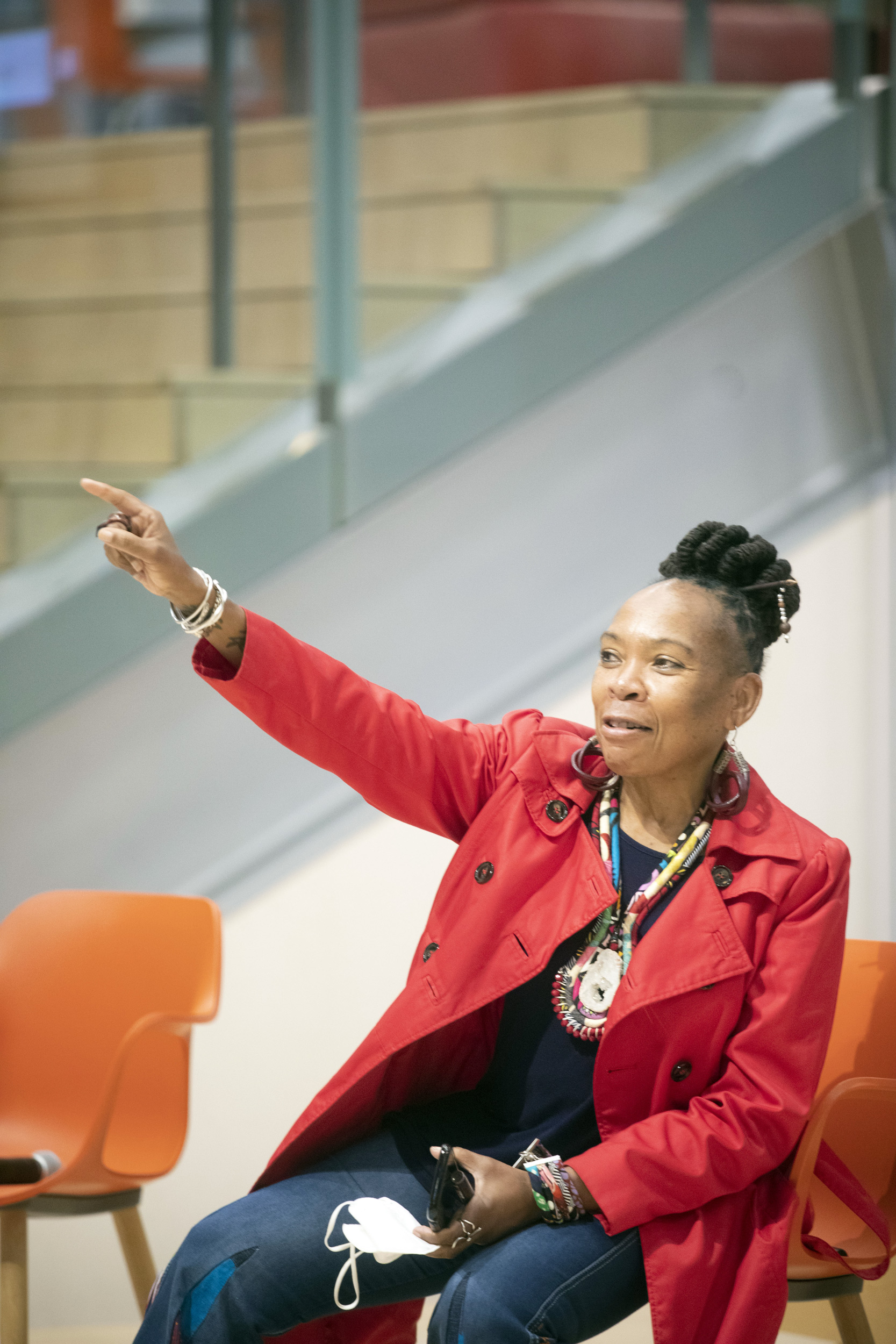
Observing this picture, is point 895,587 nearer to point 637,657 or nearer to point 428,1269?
point 637,657

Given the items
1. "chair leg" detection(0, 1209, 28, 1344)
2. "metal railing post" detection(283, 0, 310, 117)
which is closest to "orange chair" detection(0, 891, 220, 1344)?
"chair leg" detection(0, 1209, 28, 1344)

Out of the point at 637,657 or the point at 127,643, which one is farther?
the point at 127,643

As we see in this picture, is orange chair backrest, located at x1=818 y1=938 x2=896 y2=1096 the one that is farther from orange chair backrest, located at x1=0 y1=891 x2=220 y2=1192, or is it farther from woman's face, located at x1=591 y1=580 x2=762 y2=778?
orange chair backrest, located at x1=0 y1=891 x2=220 y2=1192

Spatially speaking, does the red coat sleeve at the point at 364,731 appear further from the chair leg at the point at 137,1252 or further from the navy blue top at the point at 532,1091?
the chair leg at the point at 137,1252

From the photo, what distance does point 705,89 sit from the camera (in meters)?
3.31

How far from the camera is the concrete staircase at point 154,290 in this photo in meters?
2.97

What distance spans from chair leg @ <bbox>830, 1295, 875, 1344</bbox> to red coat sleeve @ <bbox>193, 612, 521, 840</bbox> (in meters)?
0.83

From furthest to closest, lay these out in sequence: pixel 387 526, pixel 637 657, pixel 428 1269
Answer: pixel 387 526
pixel 637 657
pixel 428 1269

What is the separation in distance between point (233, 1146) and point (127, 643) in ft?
3.62

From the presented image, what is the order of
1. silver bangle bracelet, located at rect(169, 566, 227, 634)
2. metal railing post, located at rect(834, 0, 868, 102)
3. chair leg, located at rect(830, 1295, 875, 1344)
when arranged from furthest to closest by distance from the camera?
metal railing post, located at rect(834, 0, 868, 102)
chair leg, located at rect(830, 1295, 875, 1344)
silver bangle bracelet, located at rect(169, 566, 227, 634)

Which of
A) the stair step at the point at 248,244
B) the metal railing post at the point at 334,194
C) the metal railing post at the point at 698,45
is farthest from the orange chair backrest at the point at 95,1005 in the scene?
the metal railing post at the point at 698,45

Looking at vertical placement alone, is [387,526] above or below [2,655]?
above

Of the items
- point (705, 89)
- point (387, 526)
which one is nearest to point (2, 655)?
point (387, 526)

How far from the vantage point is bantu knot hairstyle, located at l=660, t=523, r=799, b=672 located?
5.98ft
